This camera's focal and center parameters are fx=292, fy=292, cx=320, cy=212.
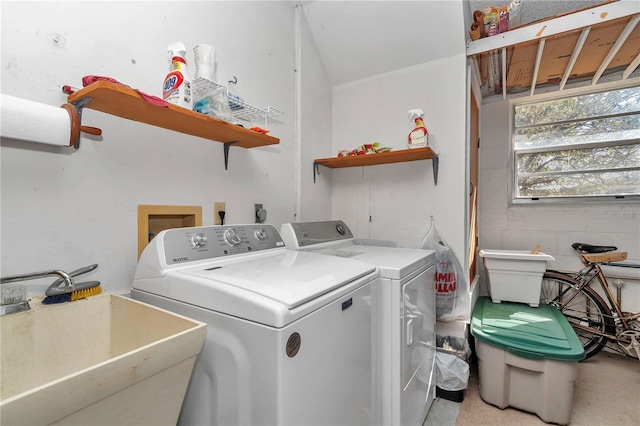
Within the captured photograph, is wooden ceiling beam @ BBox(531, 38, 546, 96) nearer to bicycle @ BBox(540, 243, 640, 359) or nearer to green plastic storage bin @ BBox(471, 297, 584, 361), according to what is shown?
bicycle @ BBox(540, 243, 640, 359)

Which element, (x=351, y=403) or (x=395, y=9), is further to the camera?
(x=395, y=9)

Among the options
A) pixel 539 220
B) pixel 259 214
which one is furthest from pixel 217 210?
pixel 539 220

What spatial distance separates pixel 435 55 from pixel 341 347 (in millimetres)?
2087

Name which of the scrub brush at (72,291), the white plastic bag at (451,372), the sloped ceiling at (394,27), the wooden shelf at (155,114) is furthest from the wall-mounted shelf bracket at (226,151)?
the white plastic bag at (451,372)

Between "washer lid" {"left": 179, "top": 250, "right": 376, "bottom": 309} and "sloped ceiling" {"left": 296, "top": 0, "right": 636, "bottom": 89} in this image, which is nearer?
"washer lid" {"left": 179, "top": 250, "right": 376, "bottom": 309}

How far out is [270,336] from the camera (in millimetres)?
747

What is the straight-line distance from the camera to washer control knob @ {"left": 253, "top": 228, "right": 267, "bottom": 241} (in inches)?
56.9

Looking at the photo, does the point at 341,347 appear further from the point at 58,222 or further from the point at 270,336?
the point at 58,222

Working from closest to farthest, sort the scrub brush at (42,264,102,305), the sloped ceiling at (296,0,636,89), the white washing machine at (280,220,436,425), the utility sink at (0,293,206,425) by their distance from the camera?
the utility sink at (0,293,206,425)
the scrub brush at (42,264,102,305)
the white washing machine at (280,220,436,425)
the sloped ceiling at (296,0,636,89)

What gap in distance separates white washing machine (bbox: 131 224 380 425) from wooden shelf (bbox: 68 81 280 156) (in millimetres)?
455

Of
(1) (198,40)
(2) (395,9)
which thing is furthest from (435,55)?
(1) (198,40)

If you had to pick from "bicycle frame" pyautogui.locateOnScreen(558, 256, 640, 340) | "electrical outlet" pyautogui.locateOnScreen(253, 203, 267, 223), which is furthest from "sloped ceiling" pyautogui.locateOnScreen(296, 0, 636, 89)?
"bicycle frame" pyautogui.locateOnScreen(558, 256, 640, 340)

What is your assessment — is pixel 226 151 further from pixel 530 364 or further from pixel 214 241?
pixel 530 364

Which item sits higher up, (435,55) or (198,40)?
(435,55)
